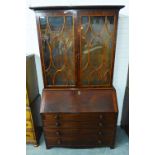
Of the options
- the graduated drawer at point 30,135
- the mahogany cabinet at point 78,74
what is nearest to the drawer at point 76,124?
the mahogany cabinet at point 78,74

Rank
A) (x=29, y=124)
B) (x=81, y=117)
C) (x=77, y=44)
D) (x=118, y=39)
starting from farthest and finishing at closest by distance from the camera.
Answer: (x=118, y=39)
(x=29, y=124)
(x=81, y=117)
(x=77, y=44)

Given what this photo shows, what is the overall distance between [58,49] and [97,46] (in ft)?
1.52

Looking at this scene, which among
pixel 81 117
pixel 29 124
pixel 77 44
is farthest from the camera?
pixel 29 124

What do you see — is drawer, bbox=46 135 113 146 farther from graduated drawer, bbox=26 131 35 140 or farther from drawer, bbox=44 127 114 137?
graduated drawer, bbox=26 131 35 140

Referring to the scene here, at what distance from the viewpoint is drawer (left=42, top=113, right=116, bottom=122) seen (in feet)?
6.27

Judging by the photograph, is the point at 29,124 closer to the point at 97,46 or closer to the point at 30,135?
the point at 30,135

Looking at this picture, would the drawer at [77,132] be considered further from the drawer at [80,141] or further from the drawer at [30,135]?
the drawer at [30,135]

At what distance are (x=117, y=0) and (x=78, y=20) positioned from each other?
705 millimetres

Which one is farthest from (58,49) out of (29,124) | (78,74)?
(29,124)

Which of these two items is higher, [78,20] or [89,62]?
[78,20]

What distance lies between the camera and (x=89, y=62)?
1.92m

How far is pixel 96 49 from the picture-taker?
6.19ft
